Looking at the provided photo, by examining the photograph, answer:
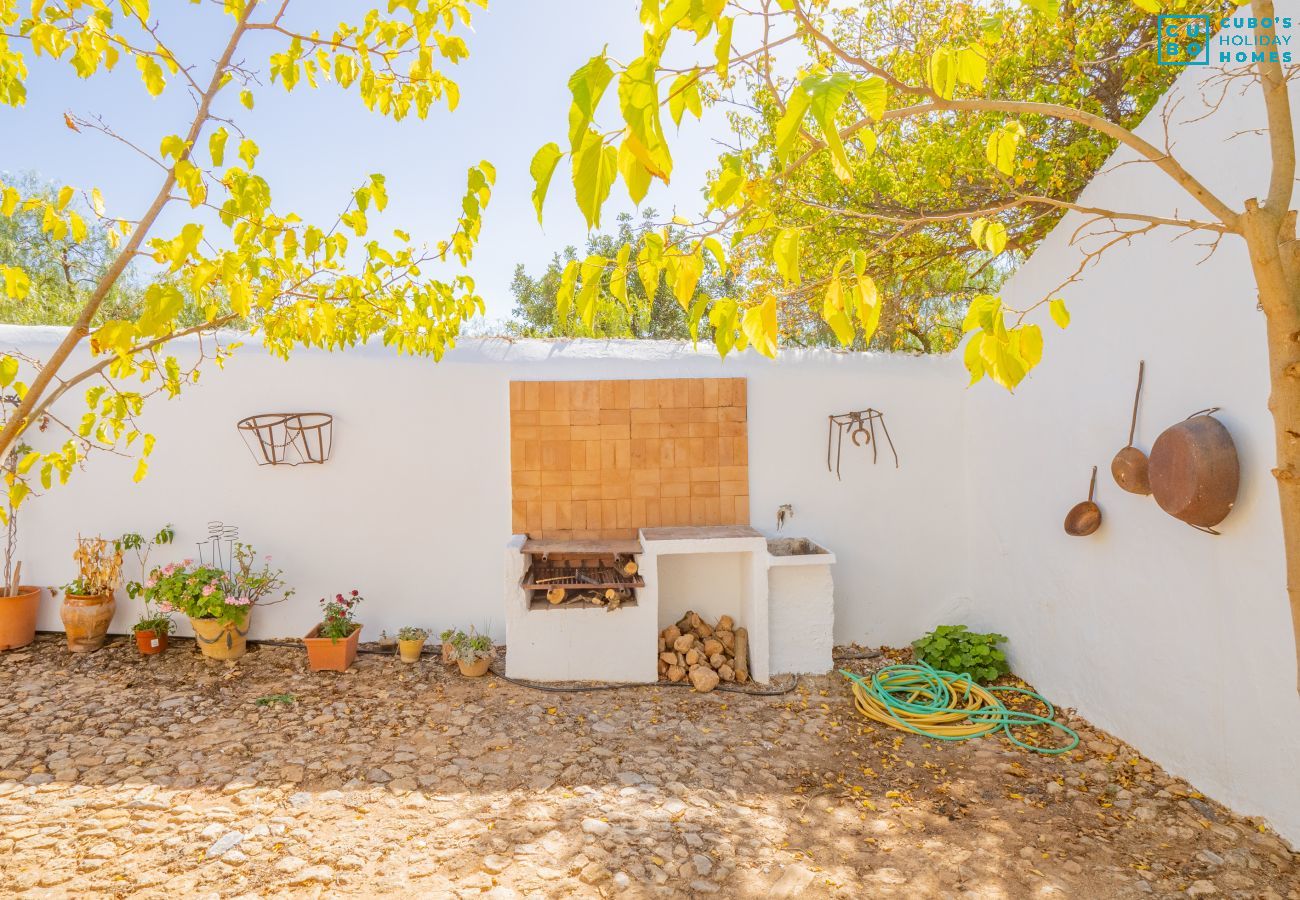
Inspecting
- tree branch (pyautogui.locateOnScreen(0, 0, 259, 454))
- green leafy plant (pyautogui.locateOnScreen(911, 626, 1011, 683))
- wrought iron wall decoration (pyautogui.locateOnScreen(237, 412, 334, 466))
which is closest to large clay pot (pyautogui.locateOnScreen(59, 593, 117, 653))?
wrought iron wall decoration (pyautogui.locateOnScreen(237, 412, 334, 466))

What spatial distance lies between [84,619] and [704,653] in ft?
12.2

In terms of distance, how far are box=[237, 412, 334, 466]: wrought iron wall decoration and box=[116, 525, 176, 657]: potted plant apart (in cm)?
77

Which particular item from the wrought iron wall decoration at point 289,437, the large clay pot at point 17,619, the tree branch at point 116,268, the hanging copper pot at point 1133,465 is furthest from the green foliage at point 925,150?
the large clay pot at point 17,619

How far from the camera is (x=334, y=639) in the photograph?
4.00 metres

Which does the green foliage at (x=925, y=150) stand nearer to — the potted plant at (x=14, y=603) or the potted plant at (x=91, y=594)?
the potted plant at (x=91, y=594)

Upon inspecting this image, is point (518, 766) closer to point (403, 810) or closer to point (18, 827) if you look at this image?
point (403, 810)

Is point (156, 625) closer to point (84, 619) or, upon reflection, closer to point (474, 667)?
point (84, 619)

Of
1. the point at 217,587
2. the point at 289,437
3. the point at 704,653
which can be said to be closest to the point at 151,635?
the point at 217,587

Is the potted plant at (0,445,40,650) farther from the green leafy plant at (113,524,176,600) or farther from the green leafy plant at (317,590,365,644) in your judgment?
the green leafy plant at (317,590,365,644)

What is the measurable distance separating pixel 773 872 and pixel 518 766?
3.95 feet

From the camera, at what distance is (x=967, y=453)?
4.46 metres

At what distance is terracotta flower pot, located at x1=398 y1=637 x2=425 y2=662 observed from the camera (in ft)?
13.5

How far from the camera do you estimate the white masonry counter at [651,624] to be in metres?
3.88

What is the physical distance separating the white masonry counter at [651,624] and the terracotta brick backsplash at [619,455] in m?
0.33
